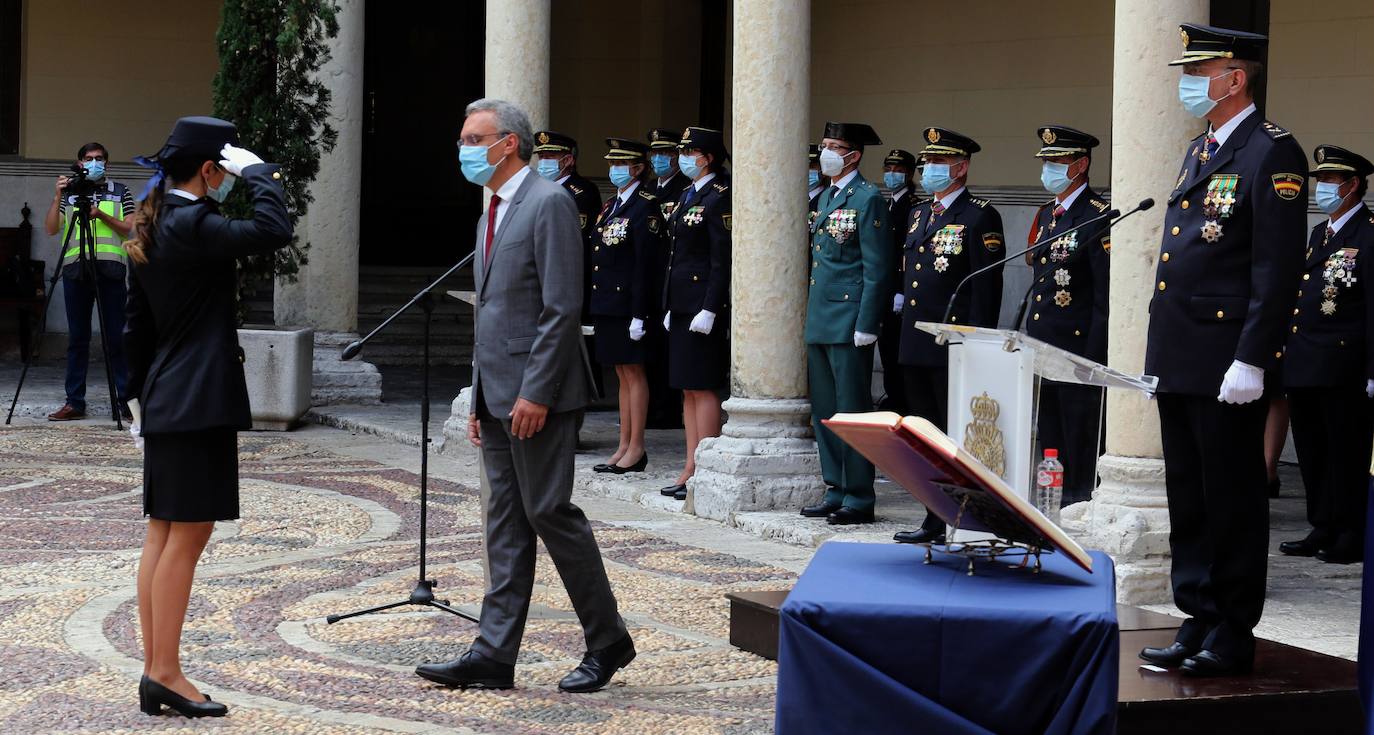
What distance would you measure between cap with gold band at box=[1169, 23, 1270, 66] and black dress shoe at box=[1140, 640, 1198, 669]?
5.13 ft

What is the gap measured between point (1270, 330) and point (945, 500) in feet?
3.96

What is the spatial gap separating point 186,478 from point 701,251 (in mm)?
4513

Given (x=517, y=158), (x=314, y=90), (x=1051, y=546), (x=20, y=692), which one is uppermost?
(x=314, y=90)

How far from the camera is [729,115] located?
15820mm

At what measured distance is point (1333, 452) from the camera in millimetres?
7727

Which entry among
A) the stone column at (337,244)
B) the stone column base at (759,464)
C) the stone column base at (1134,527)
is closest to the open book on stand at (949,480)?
the stone column base at (1134,527)

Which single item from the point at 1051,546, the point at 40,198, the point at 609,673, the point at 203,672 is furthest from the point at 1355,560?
the point at 40,198

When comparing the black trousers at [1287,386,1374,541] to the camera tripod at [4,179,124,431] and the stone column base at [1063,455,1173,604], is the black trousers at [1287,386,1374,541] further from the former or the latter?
the camera tripod at [4,179,124,431]

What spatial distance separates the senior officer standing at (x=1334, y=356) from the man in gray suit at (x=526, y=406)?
379cm

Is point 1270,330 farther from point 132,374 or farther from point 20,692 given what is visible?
point 20,692

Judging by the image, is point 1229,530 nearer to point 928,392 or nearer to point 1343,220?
point 928,392

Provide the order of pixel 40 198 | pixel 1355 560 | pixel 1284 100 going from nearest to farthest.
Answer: pixel 1355 560 → pixel 1284 100 → pixel 40 198

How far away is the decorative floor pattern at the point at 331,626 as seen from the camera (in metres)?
4.83

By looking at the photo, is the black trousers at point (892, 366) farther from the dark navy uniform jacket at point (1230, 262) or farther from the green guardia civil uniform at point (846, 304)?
the dark navy uniform jacket at point (1230, 262)
